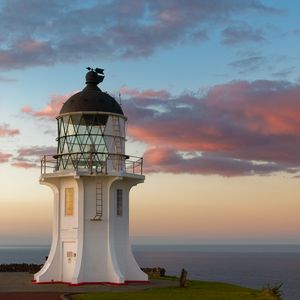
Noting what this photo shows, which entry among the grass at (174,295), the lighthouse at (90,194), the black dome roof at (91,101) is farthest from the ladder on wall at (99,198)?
the grass at (174,295)

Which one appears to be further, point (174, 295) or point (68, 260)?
point (68, 260)

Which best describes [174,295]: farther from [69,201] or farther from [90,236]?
[69,201]

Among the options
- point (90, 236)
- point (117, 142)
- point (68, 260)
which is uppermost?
point (117, 142)

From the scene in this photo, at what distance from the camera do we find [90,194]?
1395 inches

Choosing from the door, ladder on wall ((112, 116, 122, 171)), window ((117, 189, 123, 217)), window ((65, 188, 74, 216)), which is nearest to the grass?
the door

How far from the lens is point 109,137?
3569 cm

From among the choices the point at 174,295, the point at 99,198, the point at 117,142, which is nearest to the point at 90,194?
the point at 99,198

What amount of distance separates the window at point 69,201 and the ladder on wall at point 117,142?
9.73 ft

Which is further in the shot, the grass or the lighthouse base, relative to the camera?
the lighthouse base

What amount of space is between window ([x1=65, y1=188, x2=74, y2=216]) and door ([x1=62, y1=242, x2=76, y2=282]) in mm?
1759

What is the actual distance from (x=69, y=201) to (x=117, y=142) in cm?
436

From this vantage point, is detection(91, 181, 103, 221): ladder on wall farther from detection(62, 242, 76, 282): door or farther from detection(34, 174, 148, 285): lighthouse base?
detection(62, 242, 76, 282): door

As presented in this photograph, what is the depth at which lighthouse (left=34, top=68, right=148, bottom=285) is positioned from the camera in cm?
3488

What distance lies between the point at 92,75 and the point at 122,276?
11897 millimetres
